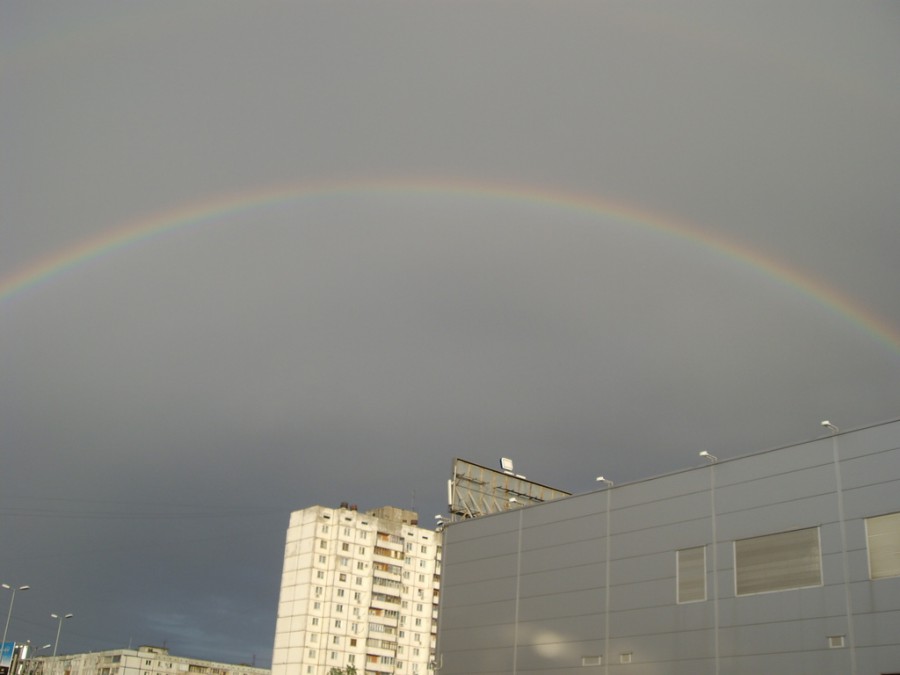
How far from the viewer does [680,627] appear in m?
36.1

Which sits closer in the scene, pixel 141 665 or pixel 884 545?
pixel 884 545

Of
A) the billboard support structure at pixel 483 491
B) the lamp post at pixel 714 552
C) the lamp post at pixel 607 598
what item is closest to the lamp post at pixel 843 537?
the lamp post at pixel 714 552

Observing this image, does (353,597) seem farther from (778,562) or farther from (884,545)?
(884,545)

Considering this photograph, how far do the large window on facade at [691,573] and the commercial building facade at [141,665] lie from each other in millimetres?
154662

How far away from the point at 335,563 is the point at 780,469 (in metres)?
105

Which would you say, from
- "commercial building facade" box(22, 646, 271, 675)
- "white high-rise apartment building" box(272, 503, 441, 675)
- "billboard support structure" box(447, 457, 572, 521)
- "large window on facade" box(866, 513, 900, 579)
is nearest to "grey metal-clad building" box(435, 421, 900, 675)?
"large window on facade" box(866, 513, 900, 579)

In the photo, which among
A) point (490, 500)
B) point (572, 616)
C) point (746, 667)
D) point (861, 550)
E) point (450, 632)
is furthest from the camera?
point (490, 500)

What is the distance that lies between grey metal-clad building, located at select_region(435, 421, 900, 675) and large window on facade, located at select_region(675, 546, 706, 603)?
47 mm

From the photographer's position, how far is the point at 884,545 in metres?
30.6

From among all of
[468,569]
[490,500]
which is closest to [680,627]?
[468,569]

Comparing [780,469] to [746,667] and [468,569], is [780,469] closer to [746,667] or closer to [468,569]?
[746,667]

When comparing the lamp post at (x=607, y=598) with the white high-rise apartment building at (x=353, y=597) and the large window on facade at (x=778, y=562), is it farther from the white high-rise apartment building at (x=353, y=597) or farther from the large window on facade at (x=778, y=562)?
the white high-rise apartment building at (x=353, y=597)

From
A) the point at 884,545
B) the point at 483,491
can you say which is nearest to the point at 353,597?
the point at 483,491

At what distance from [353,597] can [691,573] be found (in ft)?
339
